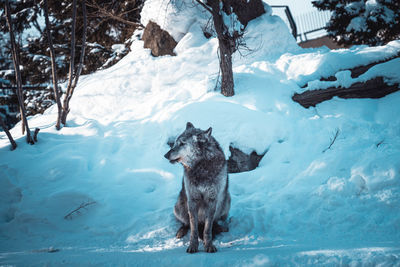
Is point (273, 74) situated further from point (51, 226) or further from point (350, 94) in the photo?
point (51, 226)

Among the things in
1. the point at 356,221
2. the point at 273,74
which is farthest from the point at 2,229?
the point at 273,74

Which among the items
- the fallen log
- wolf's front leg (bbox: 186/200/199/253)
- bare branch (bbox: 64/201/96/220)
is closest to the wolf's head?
wolf's front leg (bbox: 186/200/199/253)

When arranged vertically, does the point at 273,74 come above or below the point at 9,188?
above

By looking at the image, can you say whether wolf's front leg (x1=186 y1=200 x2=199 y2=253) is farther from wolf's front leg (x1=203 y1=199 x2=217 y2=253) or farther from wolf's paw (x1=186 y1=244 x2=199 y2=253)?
wolf's front leg (x1=203 y1=199 x2=217 y2=253)

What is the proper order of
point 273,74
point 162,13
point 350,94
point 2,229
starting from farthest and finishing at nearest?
point 162,13 < point 273,74 < point 350,94 < point 2,229

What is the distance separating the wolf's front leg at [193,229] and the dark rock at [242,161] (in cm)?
228

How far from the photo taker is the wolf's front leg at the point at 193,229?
2.55 meters

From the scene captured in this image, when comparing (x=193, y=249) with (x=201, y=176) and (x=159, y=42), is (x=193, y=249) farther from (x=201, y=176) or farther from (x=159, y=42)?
(x=159, y=42)

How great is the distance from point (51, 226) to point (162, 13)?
8.81 m

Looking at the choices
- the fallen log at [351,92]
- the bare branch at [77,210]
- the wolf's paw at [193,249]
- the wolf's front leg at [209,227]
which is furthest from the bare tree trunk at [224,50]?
the wolf's paw at [193,249]

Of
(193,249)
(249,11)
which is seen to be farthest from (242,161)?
(249,11)

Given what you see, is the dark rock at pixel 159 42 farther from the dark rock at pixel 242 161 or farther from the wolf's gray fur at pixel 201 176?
the wolf's gray fur at pixel 201 176

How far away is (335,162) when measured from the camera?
3979 millimetres

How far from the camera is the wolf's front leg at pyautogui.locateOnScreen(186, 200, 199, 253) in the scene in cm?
255
